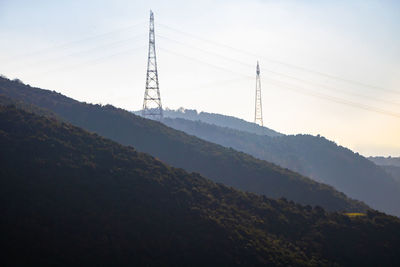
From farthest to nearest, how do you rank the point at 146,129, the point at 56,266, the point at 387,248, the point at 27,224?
the point at 146,129
the point at 387,248
the point at 27,224
the point at 56,266

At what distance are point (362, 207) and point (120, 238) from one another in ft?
218

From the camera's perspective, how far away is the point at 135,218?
48.2m

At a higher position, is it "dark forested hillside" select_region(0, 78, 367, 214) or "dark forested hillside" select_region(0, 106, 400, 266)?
"dark forested hillside" select_region(0, 78, 367, 214)

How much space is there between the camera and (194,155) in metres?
96.2

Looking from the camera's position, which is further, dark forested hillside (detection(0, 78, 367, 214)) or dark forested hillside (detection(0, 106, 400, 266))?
dark forested hillside (detection(0, 78, 367, 214))

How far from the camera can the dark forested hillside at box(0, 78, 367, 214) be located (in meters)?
90.8

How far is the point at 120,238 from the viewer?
4353cm

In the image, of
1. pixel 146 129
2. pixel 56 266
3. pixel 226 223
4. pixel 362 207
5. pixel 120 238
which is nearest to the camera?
pixel 56 266

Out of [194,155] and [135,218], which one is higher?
[194,155]

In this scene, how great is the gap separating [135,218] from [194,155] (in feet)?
159

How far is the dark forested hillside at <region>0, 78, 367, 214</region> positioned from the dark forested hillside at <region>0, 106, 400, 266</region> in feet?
74.6

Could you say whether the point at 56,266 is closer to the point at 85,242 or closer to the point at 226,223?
the point at 85,242

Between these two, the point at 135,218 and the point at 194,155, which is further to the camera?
the point at 194,155

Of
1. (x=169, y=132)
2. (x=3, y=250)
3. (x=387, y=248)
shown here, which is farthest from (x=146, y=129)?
(x=3, y=250)
